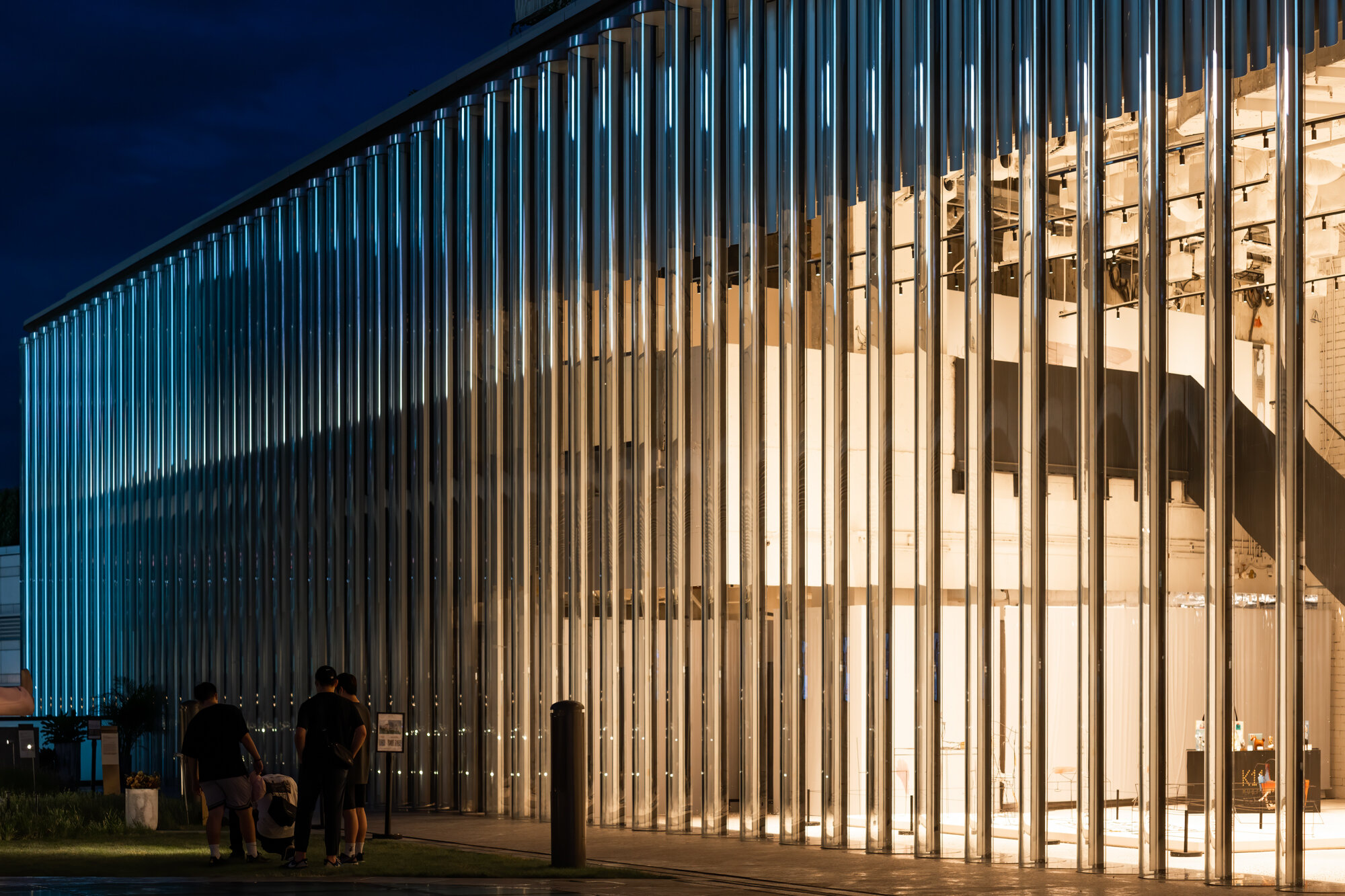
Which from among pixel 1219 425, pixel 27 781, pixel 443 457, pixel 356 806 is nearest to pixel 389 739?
pixel 356 806

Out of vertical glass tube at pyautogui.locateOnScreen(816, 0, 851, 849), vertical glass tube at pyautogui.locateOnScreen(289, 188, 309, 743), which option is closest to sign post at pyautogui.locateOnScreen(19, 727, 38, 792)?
vertical glass tube at pyautogui.locateOnScreen(289, 188, 309, 743)

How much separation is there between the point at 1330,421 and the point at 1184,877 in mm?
3255

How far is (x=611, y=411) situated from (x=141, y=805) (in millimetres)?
6102

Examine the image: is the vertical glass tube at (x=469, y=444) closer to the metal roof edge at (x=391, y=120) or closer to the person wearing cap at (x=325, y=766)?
the metal roof edge at (x=391, y=120)

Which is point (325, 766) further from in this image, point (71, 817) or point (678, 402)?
point (71, 817)

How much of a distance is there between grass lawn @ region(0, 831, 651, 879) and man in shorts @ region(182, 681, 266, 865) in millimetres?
287

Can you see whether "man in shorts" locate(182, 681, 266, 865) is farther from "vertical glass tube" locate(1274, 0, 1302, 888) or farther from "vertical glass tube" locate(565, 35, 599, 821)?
"vertical glass tube" locate(1274, 0, 1302, 888)

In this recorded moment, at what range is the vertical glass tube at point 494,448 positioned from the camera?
1762 cm

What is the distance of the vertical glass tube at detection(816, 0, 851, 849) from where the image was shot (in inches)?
530

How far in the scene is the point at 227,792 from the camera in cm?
1270

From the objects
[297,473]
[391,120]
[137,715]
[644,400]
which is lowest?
[137,715]

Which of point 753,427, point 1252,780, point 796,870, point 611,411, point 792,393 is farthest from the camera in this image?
point 611,411

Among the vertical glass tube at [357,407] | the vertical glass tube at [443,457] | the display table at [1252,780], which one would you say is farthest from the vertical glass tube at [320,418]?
the display table at [1252,780]

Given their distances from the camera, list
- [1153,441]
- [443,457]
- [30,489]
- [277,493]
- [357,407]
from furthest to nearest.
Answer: [30,489] < [277,493] < [357,407] < [443,457] < [1153,441]
